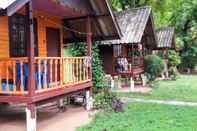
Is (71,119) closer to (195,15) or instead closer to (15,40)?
(15,40)

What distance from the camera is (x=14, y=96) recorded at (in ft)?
27.4

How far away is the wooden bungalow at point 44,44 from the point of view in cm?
818

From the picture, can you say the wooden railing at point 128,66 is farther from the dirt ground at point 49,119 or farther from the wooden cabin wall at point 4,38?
the wooden cabin wall at point 4,38

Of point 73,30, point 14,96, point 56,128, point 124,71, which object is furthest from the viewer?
point 124,71

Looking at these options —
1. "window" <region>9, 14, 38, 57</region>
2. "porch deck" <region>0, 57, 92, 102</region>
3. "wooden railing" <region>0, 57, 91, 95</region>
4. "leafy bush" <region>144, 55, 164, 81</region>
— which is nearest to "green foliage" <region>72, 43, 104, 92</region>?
"wooden railing" <region>0, 57, 91, 95</region>

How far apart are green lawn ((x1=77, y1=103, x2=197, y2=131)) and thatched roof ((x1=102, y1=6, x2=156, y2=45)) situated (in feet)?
23.8

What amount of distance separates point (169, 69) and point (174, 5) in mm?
9981

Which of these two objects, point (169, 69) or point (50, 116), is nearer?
point (50, 116)

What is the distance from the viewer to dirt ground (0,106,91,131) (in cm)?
910

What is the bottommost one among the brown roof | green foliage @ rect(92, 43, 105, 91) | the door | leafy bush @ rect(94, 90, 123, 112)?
leafy bush @ rect(94, 90, 123, 112)

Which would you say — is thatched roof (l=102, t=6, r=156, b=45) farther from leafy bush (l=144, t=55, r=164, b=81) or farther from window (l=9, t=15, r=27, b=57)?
window (l=9, t=15, r=27, b=57)

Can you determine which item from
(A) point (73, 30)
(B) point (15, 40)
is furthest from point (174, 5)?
(B) point (15, 40)

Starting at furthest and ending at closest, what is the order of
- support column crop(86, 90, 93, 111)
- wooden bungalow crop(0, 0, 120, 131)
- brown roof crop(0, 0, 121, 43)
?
support column crop(86, 90, 93, 111)
brown roof crop(0, 0, 121, 43)
wooden bungalow crop(0, 0, 120, 131)

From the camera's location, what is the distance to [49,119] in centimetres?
1031
